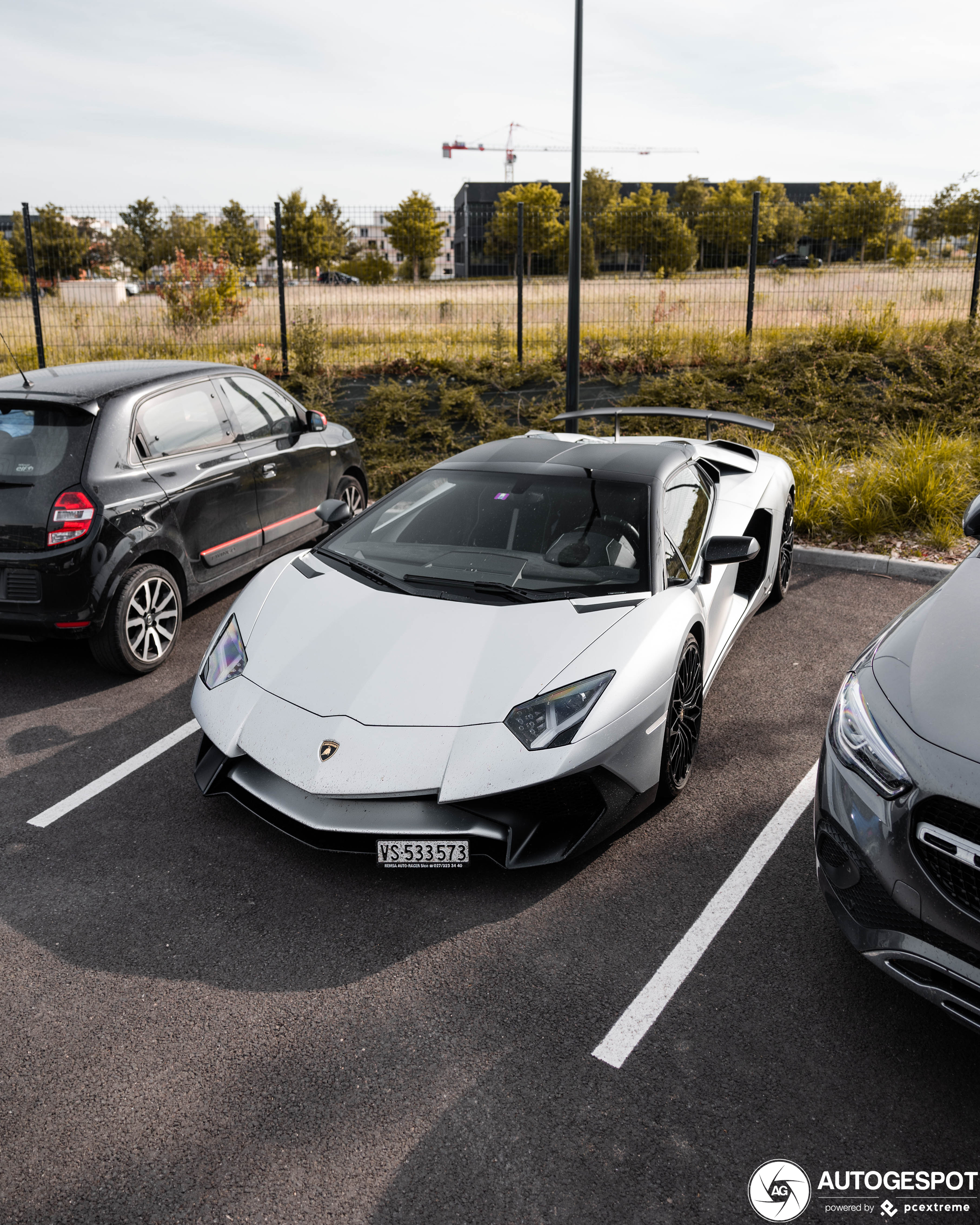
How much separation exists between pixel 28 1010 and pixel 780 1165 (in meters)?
2.26

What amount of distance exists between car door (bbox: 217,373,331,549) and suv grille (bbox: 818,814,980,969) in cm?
469

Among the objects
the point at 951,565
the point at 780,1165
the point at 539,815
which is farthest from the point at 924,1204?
the point at 951,565

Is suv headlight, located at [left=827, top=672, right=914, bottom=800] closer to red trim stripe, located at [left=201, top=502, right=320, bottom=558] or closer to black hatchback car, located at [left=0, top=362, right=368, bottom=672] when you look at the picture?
black hatchback car, located at [left=0, top=362, right=368, bottom=672]

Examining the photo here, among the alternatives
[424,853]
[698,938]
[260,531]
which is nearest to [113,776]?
[424,853]

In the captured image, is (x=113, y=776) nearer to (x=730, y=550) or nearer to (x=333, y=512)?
(x=333, y=512)

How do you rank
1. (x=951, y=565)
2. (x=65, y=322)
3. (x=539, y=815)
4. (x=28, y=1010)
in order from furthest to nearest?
(x=65, y=322), (x=951, y=565), (x=539, y=815), (x=28, y=1010)

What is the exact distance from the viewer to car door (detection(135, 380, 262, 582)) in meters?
5.46

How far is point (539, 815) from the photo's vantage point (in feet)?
10.5

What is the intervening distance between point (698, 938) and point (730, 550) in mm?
1823

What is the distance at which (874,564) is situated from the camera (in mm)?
7098

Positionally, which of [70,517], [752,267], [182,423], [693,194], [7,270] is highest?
[693,194]

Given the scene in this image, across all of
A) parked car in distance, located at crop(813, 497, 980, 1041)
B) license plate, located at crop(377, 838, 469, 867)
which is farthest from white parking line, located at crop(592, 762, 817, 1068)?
license plate, located at crop(377, 838, 469, 867)

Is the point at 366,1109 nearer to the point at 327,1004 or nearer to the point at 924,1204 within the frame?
the point at 327,1004

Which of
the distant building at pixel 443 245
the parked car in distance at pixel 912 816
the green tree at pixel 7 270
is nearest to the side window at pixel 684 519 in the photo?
the parked car in distance at pixel 912 816
